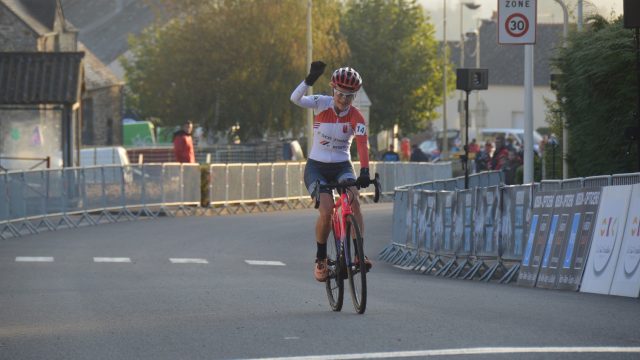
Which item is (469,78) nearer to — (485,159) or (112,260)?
(112,260)

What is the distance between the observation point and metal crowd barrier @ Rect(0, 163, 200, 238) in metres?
28.8

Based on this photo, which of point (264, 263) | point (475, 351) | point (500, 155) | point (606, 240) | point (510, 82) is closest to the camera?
point (475, 351)

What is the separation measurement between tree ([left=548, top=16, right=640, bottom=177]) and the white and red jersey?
32.7 feet

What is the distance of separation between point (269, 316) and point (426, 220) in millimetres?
9981

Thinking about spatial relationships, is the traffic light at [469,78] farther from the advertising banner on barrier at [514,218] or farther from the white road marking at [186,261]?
the advertising banner on barrier at [514,218]

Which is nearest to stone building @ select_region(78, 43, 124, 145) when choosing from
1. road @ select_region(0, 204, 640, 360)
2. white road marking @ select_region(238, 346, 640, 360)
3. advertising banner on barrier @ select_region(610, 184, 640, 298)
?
road @ select_region(0, 204, 640, 360)

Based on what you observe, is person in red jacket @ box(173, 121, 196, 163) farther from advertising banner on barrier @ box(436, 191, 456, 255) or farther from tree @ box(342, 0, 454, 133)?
tree @ box(342, 0, 454, 133)

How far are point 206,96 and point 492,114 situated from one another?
55622 mm

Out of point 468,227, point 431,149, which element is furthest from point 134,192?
point 431,149

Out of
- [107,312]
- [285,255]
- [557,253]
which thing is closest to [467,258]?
[557,253]

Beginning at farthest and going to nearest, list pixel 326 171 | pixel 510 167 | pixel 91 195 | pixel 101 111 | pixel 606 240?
pixel 101 111, pixel 510 167, pixel 91 195, pixel 606 240, pixel 326 171

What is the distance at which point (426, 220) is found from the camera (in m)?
21.8

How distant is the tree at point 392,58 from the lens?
79188mm

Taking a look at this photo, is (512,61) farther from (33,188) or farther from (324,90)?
(33,188)
